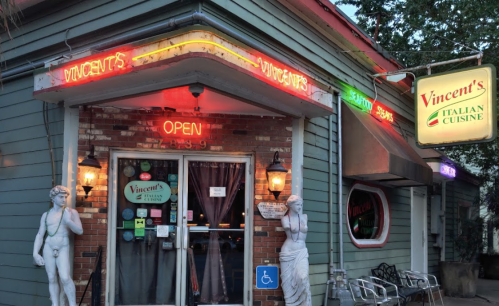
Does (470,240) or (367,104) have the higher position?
(367,104)

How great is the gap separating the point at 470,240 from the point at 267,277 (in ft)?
22.3

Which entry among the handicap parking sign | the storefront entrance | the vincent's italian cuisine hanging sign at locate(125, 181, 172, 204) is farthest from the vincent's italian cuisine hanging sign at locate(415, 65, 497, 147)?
the vincent's italian cuisine hanging sign at locate(125, 181, 172, 204)

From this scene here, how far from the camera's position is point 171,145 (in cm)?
635

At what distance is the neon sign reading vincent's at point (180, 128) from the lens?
20.8 feet

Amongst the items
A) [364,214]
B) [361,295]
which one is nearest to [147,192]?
[361,295]

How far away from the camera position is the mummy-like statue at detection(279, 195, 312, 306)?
6203mm

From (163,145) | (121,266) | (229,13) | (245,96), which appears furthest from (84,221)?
(229,13)

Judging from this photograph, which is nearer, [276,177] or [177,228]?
[177,228]

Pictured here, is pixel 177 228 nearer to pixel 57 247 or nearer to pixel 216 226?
pixel 216 226

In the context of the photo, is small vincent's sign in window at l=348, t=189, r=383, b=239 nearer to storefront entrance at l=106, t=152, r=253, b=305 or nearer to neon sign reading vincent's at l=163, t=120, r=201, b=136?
storefront entrance at l=106, t=152, r=253, b=305

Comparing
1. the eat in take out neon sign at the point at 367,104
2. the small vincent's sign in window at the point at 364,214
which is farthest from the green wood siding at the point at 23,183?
the small vincent's sign in window at the point at 364,214

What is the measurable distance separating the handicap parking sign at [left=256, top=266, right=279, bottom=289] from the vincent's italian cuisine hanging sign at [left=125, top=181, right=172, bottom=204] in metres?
1.54

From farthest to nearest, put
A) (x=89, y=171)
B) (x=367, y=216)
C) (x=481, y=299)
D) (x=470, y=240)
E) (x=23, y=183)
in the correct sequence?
(x=470, y=240)
(x=481, y=299)
(x=367, y=216)
(x=23, y=183)
(x=89, y=171)

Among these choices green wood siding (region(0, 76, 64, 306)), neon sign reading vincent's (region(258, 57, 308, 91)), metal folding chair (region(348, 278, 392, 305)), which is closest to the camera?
neon sign reading vincent's (region(258, 57, 308, 91))
